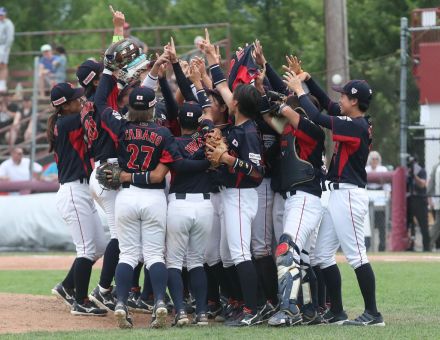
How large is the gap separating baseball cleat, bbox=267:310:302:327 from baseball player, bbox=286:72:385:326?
47 centimetres

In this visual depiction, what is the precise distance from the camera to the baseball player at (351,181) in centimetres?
858

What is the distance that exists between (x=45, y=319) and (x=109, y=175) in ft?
4.80

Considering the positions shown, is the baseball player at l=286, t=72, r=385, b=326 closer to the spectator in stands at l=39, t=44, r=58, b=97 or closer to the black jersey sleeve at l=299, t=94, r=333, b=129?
the black jersey sleeve at l=299, t=94, r=333, b=129

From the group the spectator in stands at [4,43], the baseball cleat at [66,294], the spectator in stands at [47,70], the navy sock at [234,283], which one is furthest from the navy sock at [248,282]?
the spectator in stands at [4,43]

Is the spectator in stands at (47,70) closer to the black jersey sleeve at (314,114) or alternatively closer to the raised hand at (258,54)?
the raised hand at (258,54)

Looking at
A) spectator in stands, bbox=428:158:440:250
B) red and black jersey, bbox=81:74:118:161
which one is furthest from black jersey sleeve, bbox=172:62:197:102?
spectator in stands, bbox=428:158:440:250

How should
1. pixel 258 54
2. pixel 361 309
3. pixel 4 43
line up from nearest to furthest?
pixel 258 54
pixel 361 309
pixel 4 43

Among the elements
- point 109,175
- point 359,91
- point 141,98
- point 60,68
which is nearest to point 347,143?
point 359,91

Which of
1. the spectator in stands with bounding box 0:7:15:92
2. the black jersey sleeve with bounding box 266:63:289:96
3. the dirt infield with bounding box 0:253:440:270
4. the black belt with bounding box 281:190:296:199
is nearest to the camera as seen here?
the black belt with bounding box 281:190:296:199

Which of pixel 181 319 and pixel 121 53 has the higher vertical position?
pixel 121 53

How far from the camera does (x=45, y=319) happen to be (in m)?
9.04

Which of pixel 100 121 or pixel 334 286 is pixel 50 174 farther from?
pixel 334 286

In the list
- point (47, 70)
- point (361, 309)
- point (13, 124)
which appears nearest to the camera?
point (361, 309)

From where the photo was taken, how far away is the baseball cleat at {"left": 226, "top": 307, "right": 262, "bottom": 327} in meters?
8.62
